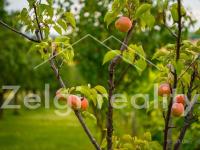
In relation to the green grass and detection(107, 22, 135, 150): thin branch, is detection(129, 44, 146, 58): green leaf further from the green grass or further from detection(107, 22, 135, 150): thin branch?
the green grass

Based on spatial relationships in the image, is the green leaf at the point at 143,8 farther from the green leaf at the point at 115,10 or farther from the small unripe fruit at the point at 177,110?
the small unripe fruit at the point at 177,110

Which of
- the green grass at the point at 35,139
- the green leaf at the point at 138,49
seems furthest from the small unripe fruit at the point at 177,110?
the green grass at the point at 35,139

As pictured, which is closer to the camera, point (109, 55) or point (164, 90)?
point (109, 55)

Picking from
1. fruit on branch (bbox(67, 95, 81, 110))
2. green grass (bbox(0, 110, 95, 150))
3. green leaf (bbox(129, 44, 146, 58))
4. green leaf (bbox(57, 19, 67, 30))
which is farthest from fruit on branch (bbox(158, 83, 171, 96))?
green grass (bbox(0, 110, 95, 150))

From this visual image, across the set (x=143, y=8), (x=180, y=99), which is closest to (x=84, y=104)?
(x=180, y=99)

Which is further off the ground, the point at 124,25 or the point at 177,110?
the point at 124,25

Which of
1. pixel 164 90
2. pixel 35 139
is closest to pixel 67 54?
pixel 164 90

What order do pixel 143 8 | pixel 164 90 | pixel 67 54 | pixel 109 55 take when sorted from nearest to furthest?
1. pixel 143 8
2. pixel 109 55
3. pixel 164 90
4. pixel 67 54

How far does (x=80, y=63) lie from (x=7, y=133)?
43.7 feet

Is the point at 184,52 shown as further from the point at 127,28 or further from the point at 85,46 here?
the point at 85,46

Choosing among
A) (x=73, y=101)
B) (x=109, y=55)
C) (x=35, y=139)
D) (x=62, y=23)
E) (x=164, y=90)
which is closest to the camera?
(x=109, y=55)

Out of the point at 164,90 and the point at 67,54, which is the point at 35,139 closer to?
the point at 67,54

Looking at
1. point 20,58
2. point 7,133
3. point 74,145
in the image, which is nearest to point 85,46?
point 74,145

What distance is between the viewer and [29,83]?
28.8 metres
